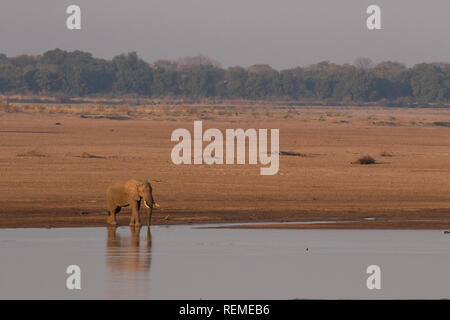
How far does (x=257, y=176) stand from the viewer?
29.3m

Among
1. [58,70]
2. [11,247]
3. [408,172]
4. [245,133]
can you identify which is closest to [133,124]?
[245,133]

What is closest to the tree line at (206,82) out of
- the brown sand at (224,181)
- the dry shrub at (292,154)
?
the brown sand at (224,181)

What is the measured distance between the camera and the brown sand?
71.8 feet

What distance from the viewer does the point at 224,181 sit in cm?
→ 2795

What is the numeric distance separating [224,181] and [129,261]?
1253 cm

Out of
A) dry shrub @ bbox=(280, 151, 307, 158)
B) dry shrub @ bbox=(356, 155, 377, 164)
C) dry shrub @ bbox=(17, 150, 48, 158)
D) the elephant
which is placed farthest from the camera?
dry shrub @ bbox=(280, 151, 307, 158)

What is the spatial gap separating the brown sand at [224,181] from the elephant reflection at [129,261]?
→ 1.96m

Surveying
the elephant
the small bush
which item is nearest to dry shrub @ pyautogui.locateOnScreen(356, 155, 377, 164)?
the small bush

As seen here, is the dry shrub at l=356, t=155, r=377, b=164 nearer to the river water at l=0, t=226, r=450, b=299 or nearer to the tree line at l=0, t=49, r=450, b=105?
the river water at l=0, t=226, r=450, b=299

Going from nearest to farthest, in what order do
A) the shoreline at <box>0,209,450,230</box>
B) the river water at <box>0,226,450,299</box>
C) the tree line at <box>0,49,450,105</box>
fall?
the river water at <box>0,226,450,299</box> < the shoreline at <box>0,209,450,230</box> < the tree line at <box>0,49,450,105</box>

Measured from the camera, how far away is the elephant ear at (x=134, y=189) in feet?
64.3

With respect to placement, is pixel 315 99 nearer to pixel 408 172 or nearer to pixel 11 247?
pixel 408 172

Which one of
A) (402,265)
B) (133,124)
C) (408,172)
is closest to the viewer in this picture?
(402,265)

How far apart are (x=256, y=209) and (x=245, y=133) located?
29914 mm
